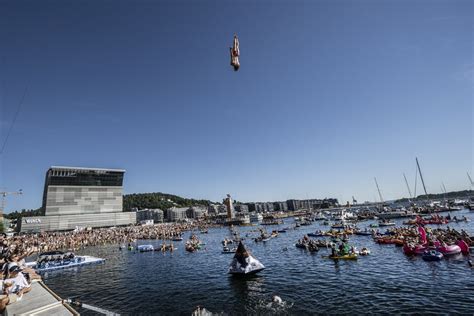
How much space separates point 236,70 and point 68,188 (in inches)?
5666

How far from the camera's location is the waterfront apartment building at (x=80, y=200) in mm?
119812

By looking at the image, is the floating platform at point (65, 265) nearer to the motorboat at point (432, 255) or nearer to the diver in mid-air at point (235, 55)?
the diver in mid-air at point (235, 55)

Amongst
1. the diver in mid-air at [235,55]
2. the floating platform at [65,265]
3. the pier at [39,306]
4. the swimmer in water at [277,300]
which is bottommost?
the swimmer in water at [277,300]

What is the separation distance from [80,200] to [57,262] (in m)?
105

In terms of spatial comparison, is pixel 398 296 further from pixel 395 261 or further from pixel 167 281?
pixel 167 281

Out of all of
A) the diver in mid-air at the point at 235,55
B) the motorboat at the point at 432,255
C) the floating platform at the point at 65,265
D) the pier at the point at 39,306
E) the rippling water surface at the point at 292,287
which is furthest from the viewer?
the floating platform at the point at 65,265

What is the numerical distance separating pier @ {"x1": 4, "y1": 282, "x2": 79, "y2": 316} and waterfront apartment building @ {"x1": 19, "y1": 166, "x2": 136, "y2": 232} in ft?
425

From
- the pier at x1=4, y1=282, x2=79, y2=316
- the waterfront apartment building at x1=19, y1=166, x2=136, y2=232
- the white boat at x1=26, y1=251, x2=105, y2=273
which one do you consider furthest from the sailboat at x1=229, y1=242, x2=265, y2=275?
the waterfront apartment building at x1=19, y1=166, x2=136, y2=232

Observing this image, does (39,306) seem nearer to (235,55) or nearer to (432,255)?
(235,55)

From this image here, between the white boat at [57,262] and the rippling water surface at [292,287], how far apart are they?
3712 mm

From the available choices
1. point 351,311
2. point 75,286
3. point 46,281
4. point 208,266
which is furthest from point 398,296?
point 46,281

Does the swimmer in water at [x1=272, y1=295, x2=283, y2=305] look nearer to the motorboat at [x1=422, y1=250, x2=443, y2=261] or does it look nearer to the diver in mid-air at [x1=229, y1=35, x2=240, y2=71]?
the diver in mid-air at [x1=229, y1=35, x2=240, y2=71]

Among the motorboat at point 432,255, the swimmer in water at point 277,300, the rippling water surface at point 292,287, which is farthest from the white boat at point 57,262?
the motorboat at point 432,255

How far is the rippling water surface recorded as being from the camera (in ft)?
59.1
